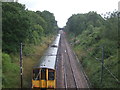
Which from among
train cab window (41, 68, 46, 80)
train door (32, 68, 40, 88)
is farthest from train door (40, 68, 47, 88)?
train door (32, 68, 40, 88)

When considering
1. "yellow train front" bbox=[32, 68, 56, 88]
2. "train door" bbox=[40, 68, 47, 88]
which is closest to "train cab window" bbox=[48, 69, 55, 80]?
"yellow train front" bbox=[32, 68, 56, 88]

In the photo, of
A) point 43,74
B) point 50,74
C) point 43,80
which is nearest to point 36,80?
point 43,80

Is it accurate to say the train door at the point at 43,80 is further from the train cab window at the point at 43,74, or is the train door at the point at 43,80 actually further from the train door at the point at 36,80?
the train door at the point at 36,80

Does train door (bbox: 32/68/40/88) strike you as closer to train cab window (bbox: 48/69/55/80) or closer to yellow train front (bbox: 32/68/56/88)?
yellow train front (bbox: 32/68/56/88)

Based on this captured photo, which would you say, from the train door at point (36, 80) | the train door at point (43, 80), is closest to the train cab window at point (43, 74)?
the train door at point (43, 80)

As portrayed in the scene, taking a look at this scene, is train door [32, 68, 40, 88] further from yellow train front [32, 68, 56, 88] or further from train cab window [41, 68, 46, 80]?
train cab window [41, 68, 46, 80]

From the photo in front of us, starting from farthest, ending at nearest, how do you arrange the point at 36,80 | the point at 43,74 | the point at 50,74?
the point at 50,74
the point at 43,74
the point at 36,80

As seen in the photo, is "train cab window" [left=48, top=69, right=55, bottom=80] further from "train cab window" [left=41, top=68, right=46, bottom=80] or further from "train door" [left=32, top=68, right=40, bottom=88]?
"train door" [left=32, top=68, right=40, bottom=88]

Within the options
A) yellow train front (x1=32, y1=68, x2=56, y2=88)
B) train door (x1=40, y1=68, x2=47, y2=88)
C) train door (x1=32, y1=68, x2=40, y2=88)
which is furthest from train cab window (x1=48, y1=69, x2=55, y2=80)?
train door (x1=32, y1=68, x2=40, y2=88)

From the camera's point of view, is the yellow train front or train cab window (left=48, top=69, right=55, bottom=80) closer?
the yellow train front

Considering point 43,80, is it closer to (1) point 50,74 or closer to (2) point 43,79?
(2) point 43,79

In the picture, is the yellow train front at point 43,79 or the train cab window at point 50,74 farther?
the train cab window at point 50,74

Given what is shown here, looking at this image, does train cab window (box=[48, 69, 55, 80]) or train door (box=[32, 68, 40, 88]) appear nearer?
train door (box=[32, 68, 40, 88])

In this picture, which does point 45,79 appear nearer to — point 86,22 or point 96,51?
point 96,51
